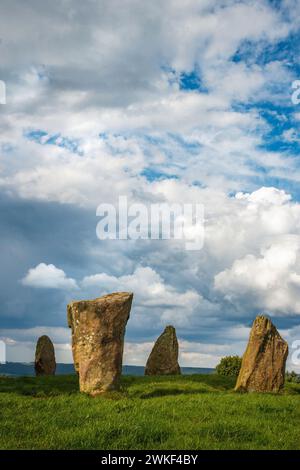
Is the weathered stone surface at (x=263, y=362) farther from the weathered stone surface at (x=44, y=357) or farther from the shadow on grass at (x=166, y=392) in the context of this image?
the weathered stone surface at (x=44, y=357)

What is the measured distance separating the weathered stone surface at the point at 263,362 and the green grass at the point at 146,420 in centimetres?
271

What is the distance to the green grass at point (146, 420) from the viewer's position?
16344mm

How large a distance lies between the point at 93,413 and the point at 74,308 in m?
6.62

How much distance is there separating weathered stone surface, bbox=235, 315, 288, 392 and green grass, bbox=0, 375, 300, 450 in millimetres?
2711

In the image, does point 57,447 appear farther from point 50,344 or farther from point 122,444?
point 50,344

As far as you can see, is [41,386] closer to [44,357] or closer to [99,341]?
[99,341]

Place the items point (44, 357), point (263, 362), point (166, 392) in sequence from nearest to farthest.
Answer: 1. point (166, 392)
2. point (263, 362)
3. point (44, 357)

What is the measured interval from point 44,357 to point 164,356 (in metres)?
10.1

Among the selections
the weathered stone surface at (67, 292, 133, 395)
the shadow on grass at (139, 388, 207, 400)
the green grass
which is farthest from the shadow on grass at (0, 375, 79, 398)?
the shadow on grass at (139, 388, 207, 400)

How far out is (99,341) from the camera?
25.0 m

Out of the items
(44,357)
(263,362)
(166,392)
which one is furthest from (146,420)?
(44,357)

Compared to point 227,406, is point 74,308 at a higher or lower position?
higher

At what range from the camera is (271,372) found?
29.4 metres
